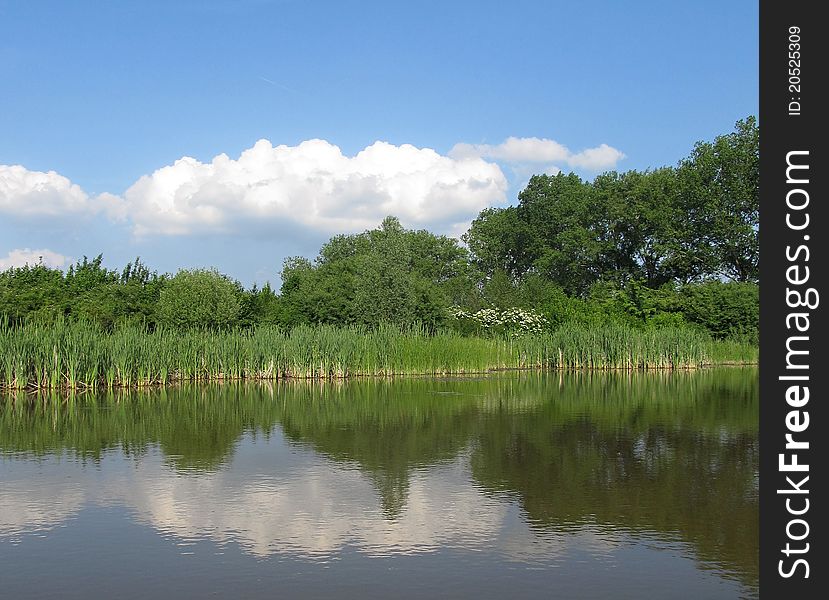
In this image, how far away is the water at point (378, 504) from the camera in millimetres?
6051

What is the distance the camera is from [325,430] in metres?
14.0

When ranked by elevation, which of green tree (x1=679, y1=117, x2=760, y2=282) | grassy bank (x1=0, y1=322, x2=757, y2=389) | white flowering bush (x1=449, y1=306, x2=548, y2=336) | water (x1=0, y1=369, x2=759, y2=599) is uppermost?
green tree (x1=679, y1=117, x2=760, y2=282)

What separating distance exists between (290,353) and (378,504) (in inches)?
700

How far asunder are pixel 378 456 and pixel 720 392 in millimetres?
14611

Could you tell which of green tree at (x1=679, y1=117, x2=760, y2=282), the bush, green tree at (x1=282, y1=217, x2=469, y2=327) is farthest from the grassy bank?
green tree at (x1=679, y1=117, x2=760, y2=282)

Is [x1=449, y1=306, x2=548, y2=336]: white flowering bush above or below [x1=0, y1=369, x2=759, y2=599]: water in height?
above

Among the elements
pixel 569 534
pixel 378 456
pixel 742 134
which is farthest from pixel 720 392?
pixel 742 134

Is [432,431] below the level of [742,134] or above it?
below

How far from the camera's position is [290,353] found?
84.5ft

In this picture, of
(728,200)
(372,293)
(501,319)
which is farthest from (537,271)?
(372,293)

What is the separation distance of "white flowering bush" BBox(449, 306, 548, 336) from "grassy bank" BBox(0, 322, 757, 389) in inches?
232

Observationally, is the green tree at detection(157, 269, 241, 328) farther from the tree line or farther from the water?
the water

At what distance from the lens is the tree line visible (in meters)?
36.3
